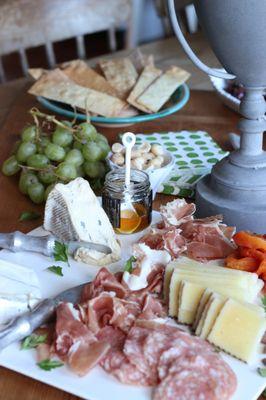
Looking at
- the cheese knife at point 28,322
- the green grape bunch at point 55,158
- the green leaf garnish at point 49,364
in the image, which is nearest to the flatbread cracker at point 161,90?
the green grape bunch at point 55,158

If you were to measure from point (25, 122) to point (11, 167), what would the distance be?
40cm

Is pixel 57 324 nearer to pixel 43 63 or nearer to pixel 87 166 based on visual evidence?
pixel 87 166

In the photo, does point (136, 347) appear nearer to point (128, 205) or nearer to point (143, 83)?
point (128, 205)

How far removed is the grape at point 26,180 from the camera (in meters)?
1.31

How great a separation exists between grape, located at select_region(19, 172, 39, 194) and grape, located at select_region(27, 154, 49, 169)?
0.02 m

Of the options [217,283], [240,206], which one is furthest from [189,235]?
[217,283]

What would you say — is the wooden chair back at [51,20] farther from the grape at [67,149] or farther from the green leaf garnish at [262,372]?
the green leaf garnish at [262,372]

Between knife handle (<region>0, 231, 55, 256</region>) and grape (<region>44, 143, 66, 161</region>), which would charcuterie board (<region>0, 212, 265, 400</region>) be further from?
grape (<region>44, 143, 66, 161</region>)

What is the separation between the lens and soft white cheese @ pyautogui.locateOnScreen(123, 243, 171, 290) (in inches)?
37.8

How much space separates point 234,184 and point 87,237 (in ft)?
0.98

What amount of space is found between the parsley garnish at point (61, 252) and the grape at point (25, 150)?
0.36 metres

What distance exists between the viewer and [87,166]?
1.37 m

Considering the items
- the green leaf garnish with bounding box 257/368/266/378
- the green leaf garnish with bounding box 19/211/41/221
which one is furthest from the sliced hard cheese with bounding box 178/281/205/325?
the green leaf garnish with bounding box 19/211/41/221

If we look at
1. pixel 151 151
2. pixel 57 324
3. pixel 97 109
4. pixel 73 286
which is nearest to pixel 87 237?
pixel 73 286
